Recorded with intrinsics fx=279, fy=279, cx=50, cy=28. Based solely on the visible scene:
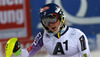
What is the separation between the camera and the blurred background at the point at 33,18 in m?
8.59

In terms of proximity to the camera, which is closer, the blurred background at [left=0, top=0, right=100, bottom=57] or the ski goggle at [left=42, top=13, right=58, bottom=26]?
the ski goggle at [left=42, top=13, right=58, bottom=26]

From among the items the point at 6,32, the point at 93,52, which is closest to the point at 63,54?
the point at 93,52

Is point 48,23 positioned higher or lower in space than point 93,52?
higher

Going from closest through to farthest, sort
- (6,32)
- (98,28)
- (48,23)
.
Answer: (48,23) < (98,28) < (6,32)

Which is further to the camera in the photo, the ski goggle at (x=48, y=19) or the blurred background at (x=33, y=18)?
the blurred background at (x=33, y=18)

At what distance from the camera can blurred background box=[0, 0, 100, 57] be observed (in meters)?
8.59

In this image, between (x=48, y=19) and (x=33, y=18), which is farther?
(x=33, y=18)

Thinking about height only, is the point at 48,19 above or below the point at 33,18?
below

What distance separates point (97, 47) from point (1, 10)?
340 centimetres

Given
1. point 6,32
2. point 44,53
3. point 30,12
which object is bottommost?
point 44,53

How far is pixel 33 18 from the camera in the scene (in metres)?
8.96

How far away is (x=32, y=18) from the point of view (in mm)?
8969

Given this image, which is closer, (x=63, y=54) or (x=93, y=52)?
(x=63, y=54)

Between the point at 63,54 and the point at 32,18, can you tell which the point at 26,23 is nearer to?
the point at 32,18
